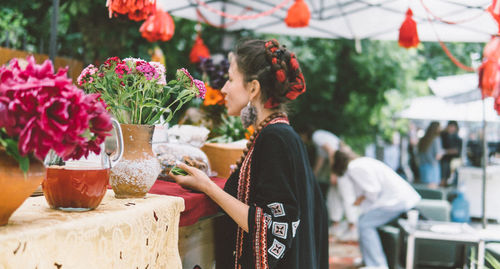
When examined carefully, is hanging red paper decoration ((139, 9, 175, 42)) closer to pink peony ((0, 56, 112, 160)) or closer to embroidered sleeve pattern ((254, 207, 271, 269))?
embroidered sleeve pattern ((254, 207, 271, 269))

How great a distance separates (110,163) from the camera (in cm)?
115

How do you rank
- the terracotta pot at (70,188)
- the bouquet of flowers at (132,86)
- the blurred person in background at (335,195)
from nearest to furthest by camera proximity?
the terracotta pot at (70,188)
the bouquet of flowers at (132,86)
the blurred person in background at (335,195)

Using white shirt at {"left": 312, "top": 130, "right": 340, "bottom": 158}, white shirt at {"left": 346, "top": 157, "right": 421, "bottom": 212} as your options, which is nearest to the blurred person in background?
white shirt at {"left": 312, "top": 130, "right": 340, "bottom": 158}

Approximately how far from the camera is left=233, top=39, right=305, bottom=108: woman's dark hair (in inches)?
67.4

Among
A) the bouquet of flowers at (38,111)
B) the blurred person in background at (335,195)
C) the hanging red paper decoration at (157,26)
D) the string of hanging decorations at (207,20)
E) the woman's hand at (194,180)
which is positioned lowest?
the blurred person in background at (335,195)

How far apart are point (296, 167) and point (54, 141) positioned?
3.10 feet

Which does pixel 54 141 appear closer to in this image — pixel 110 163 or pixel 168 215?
pixel 110 163

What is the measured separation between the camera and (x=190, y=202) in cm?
146

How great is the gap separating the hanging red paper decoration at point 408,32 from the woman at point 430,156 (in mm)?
4691

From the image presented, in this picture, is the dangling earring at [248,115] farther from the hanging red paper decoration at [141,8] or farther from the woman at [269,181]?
the hanging red paper decoration at [141,8]

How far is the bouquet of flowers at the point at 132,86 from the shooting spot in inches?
49.9

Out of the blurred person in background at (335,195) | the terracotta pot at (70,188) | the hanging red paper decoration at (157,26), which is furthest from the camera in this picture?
the blurred person in background at (335,195)

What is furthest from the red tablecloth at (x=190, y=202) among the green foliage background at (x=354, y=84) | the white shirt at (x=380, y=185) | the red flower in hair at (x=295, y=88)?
the green foliage background at (x=354, y=84)

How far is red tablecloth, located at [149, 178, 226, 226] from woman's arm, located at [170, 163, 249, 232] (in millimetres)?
28
